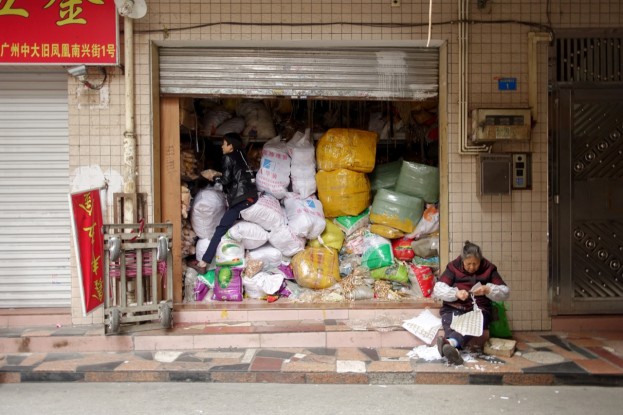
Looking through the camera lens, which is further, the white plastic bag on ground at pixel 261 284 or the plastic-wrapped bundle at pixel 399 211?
the plastic-wrapped bundle at pixel 399 211

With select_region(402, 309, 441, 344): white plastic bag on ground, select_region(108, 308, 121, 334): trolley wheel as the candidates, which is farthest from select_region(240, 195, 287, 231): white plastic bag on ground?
select_region(402, 309, 441, 344): white plastic bag on ground

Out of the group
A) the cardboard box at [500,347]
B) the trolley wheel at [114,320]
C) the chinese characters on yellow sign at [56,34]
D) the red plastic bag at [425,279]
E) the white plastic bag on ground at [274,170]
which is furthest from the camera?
the white plastic bag on ground at [274,170]

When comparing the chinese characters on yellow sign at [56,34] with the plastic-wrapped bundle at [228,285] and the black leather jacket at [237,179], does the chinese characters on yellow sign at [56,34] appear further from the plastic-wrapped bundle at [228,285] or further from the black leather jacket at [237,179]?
the plastic-wrapped bundle at [228,285]

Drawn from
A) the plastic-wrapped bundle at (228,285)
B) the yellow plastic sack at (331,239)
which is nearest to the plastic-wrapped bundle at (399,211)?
the yellow plastic sack at (331,239)

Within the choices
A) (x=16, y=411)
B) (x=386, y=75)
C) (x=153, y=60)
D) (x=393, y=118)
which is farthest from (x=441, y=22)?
(x=16, y=411)

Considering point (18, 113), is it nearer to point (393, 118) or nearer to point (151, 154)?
point (151, 154)

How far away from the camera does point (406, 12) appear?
5824 mm

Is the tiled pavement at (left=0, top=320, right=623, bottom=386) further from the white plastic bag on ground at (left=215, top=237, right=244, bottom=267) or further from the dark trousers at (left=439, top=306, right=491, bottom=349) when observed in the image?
the white plastic bag on ground at (left=215, top=237, right=244, bottom=267)

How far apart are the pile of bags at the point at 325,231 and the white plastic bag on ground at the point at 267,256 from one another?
13 millimetres

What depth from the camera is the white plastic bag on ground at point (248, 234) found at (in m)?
6.47

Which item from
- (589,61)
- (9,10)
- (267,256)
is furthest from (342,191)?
(9,10)

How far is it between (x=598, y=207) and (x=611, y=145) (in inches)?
28.4

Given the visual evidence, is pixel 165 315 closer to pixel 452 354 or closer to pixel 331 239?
pixel 331 239

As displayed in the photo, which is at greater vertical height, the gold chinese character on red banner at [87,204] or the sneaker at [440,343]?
the gold chinese character on red banner at [87,204]
